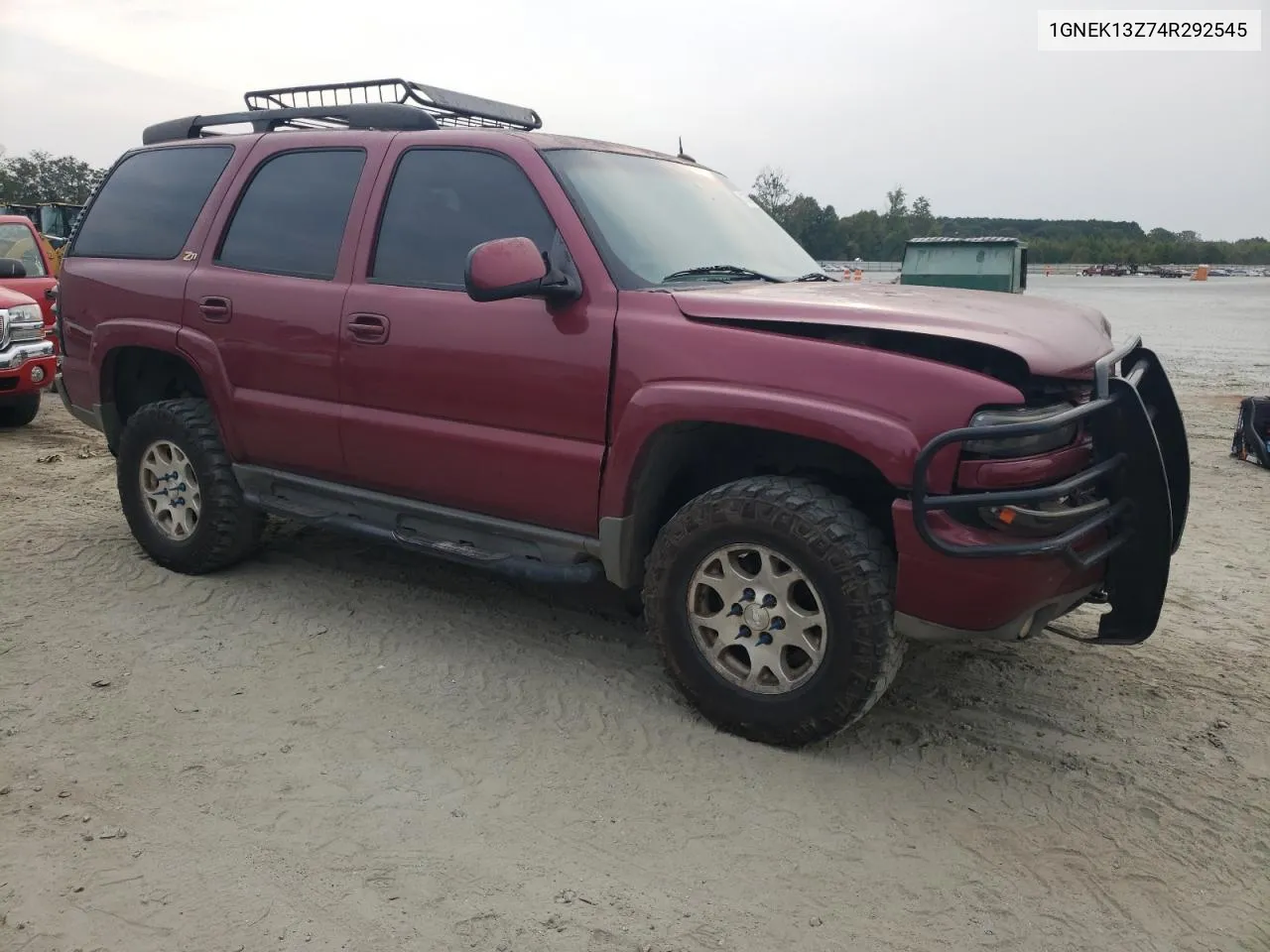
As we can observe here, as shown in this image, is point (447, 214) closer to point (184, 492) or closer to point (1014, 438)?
point (184, 492)

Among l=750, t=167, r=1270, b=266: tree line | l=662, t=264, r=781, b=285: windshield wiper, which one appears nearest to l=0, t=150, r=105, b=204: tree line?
l=750, t=167, r=1270, b=266: tree line

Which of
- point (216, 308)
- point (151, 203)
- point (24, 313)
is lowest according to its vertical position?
point (24, 313)

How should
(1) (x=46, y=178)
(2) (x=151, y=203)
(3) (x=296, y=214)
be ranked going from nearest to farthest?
(3) (x=296, y=214) → (2) (x=151, y=203) → (1) (x=46, y=178)

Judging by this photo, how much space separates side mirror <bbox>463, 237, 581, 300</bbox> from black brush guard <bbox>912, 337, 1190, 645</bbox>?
137cm

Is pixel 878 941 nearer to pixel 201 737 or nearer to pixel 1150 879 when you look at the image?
pixel 1150 879

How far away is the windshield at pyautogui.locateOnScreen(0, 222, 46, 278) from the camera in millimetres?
9836

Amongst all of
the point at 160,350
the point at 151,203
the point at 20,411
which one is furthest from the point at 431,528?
the point at 20,411

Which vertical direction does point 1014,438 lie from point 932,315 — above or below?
below

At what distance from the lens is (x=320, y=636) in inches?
164

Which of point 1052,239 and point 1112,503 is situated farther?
point 1052,239

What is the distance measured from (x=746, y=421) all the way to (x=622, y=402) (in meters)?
0.47

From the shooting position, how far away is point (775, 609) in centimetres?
317

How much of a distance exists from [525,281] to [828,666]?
158 cm

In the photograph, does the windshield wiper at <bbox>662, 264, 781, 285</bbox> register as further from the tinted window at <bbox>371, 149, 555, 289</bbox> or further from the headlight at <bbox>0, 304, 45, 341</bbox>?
the headlight at <bbox>0, 304, 45, 341</bbox>
